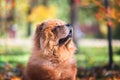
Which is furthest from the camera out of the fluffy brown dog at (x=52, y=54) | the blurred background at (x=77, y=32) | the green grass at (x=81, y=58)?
the green grass at (x=81, y=58)

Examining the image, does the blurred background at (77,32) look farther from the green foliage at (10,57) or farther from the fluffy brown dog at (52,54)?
the fluffy brown dog at (52,54)

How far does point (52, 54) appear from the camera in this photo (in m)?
7.06

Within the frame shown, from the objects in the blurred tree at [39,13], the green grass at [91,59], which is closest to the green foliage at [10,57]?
the green grass at [91,59]

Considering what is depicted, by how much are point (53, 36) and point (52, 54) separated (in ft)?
0.91

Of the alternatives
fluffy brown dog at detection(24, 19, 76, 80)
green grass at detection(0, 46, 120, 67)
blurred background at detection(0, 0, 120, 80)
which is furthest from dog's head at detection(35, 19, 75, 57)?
green grass at detection(0, 46, 120, 67)

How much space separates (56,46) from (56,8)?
2923 cm

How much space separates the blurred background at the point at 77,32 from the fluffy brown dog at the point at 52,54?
71 cm

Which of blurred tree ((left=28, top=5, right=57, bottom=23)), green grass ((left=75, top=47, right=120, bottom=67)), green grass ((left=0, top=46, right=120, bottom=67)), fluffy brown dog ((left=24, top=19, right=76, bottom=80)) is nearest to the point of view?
fluffy brown dog ((left=24, top=19, right=76, bottom=80))

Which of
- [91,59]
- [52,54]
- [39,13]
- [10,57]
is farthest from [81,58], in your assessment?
[39,13]

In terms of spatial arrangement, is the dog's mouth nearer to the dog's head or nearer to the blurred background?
the dog's head

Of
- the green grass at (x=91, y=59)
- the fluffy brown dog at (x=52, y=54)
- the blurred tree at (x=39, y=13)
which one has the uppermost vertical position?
the blurred tree at (x=39, y=13)

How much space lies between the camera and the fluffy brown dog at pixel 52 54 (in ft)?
22.8

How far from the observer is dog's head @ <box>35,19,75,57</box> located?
6988 mm

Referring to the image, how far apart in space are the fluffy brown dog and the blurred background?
709 millimetres
